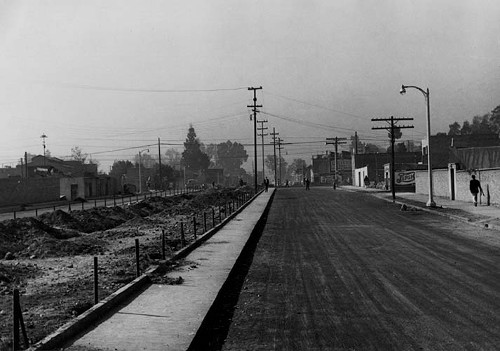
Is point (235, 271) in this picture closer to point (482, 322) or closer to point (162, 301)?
point (162, 301)

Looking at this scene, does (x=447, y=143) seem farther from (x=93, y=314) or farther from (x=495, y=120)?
(x=93, y=314)

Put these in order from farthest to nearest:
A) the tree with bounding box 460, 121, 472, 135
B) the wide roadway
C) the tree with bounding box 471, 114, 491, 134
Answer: the tree with bounding box 460, 121, 472, 135, the tree with bounding box 471, 114, 491, 134, the wide roadway

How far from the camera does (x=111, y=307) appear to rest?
27.2 feet

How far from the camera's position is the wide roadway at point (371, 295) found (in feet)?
22.0

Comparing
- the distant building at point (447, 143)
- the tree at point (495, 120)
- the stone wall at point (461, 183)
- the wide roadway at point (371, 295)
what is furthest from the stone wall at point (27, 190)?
the tree at point (495, 120)

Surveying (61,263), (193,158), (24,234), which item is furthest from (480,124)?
(61,263)

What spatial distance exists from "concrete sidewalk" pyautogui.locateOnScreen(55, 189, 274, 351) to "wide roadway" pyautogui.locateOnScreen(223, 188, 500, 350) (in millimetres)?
552

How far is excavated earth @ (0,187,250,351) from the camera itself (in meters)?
8.16

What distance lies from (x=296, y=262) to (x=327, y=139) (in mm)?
89233

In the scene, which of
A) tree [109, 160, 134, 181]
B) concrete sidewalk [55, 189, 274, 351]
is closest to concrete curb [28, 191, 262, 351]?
concrete sidewalk [55, 189, 274, 351]

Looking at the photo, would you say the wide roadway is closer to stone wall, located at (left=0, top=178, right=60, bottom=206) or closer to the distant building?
stone wall, located at (left=0, top=178, right=60, bottom=206)

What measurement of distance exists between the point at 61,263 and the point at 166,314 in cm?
778

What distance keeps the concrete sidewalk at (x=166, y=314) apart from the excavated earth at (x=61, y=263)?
0.69 meters

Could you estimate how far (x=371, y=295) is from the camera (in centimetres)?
914
